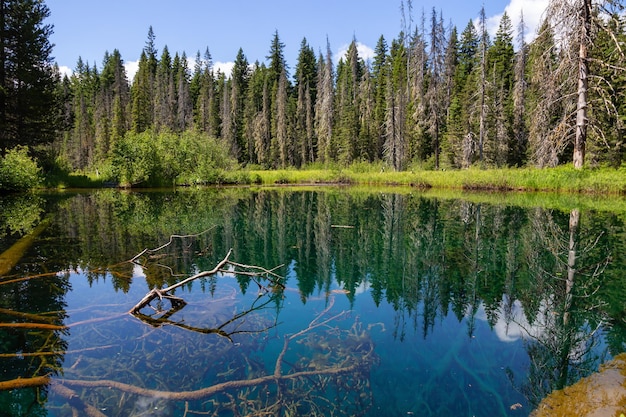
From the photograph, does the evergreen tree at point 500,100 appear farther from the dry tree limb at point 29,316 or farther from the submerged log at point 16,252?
the dry tree limb at point 29,316

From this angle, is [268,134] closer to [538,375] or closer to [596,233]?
[596,233]

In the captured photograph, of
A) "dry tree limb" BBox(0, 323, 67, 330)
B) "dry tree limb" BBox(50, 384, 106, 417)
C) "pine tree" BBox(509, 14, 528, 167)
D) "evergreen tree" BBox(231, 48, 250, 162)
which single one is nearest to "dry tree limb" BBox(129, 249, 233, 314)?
"dry tree limb" BBox(0, 323, 67, 330)

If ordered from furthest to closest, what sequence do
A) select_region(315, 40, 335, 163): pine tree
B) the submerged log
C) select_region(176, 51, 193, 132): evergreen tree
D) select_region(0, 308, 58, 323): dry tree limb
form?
select_region(176, 51, 193, 132): evergreen tree
select_region(315, 40, 335, 163): pine tree
the submerged log
select_region(0, 308, 58, 323): dry tree limb

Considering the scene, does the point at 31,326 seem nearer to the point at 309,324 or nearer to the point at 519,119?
the point at 309,324

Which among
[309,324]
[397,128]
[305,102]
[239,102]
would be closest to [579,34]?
[309,324]

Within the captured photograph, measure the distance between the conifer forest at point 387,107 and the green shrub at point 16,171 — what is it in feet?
11.1

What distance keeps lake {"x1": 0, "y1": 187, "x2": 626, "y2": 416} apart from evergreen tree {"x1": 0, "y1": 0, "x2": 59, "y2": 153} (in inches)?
834

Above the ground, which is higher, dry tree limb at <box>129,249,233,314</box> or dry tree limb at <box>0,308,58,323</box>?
dry tree limb at <box>129,249,233,314</box>

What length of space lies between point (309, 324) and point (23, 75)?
30.9 metres

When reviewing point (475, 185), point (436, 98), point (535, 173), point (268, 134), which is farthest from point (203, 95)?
point (535, 173)

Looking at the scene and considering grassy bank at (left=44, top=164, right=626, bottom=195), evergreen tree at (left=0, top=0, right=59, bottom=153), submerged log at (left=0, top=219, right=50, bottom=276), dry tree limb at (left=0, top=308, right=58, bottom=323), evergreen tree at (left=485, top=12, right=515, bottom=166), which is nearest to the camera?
dry tree limb at (left=0, top=308, right=58, bottom=323)

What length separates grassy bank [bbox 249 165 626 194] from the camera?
896 inches

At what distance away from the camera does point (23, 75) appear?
2752 cm

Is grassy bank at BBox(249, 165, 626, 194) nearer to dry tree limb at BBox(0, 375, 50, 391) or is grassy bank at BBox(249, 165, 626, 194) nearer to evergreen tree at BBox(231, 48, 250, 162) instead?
evergreen tree at BBox(231, 48, 250, 162)
